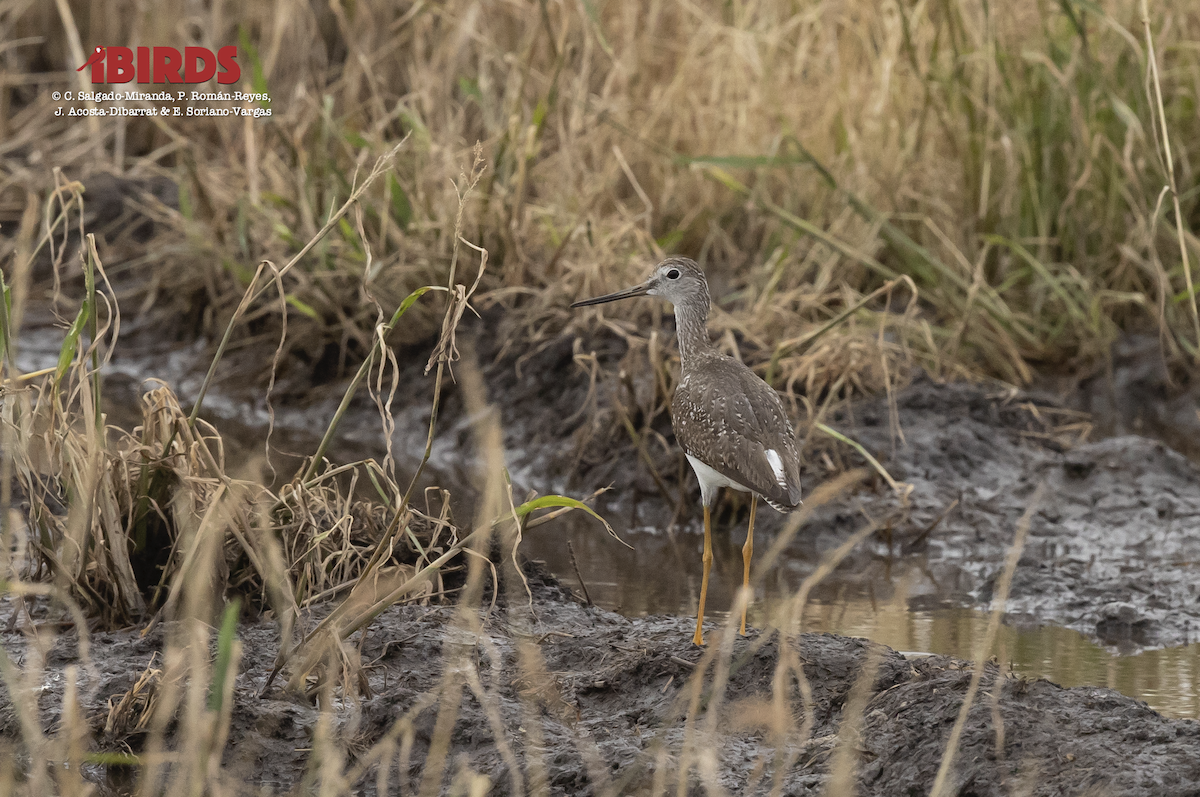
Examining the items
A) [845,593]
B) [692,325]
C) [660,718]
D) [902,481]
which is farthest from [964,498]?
[660,718]

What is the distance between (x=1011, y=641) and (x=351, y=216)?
432 cm

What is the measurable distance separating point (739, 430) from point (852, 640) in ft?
2.49

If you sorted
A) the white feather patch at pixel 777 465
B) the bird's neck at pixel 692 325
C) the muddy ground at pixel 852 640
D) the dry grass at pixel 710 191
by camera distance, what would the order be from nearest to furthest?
the muddy ground at pixel 852 640
the white feather patch at pixel 777 465
the bird's neck at pixel 692 325
the dry grass at pixel 710 191

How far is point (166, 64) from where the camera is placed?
371 inches

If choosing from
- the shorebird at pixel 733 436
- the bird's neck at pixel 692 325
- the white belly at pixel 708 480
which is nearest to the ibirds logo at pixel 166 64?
the bird's neck at pixel 692 325

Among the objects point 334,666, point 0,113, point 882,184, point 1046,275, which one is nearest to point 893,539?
point 1046,275

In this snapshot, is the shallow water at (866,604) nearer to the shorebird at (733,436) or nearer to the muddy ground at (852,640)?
the muddy ground at (852,640)

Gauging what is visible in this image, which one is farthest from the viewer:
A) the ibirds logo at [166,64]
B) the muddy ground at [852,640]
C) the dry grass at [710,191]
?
the ibirds logo at [166,64]

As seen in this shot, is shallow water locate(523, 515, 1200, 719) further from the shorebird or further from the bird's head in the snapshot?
the bird's head

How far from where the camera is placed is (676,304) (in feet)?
17.2

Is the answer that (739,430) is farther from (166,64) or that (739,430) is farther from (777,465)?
(166,64)

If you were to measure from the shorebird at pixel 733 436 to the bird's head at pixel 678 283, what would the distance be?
222 millimetres

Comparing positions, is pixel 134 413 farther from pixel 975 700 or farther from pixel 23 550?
pixel 975 700

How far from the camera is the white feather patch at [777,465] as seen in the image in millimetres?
4320
